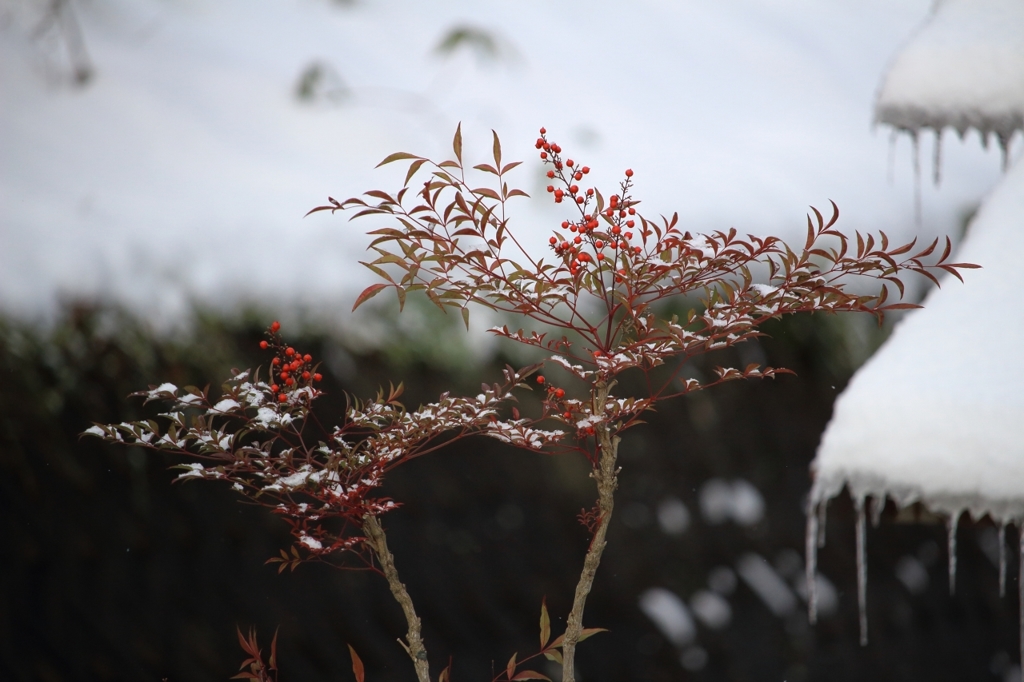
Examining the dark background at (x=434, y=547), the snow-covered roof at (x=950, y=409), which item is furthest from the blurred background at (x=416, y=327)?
the snow-covered roof at (x=950, y=409)

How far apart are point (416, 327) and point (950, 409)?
1.02 m

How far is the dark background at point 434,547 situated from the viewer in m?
1.49

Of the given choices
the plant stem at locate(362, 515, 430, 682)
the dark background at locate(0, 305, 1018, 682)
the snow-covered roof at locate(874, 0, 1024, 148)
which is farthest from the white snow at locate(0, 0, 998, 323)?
the plant stem at locate(362, 515, 430, 682)

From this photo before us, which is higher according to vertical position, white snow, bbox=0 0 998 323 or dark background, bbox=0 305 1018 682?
white snow, bbox=0 0 998 323

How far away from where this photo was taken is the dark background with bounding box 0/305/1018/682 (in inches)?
58.5

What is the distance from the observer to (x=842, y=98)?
2.12m

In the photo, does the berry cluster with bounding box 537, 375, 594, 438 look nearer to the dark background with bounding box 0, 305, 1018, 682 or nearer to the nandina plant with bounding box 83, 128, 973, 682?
the nandina plant with bounding box 83, 128, 973, 682

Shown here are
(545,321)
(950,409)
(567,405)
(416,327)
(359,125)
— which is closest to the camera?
(545,321)

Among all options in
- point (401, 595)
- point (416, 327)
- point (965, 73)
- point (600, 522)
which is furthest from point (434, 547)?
point (965, 73)

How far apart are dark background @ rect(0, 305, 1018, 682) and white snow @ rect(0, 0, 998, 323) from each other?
178mm

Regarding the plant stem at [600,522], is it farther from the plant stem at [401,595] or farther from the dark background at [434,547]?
the dark background at [434,547]

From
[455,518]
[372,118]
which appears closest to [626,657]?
[455,518]

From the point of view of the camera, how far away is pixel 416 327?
158 centimetres

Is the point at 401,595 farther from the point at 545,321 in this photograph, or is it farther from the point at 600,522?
the point at 545,321
